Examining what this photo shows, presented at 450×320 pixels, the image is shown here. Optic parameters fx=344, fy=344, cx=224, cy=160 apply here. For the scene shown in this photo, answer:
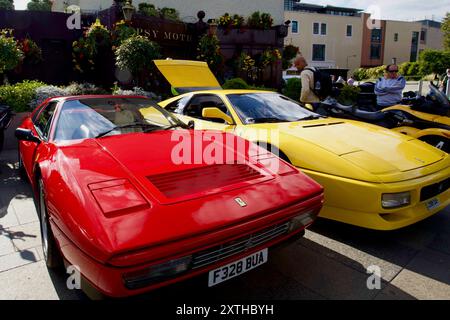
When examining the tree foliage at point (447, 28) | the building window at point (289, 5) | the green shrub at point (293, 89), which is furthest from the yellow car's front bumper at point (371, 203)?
the building window at point (289, 5)

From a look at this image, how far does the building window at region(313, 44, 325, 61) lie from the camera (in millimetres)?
47747

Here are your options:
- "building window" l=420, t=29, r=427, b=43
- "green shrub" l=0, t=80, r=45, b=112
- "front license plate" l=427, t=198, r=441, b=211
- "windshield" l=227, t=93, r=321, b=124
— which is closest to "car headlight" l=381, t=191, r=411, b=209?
"front license plate" l=427, t=198, r=441, b=211

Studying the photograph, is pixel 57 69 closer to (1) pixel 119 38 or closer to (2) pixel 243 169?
(1) pixel 119 38

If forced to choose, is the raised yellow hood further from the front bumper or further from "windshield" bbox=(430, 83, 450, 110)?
the front bumper

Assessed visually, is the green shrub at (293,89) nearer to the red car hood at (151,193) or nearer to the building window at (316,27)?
the red car hood at (151,193)

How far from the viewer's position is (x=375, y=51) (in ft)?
173

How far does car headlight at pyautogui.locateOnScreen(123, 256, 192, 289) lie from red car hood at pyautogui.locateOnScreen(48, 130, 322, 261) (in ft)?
0.41

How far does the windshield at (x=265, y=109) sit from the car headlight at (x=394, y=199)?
1531 mm

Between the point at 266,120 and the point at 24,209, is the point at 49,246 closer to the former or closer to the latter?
the point at 24,209

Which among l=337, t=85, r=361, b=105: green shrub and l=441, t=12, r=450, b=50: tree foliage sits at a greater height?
l=441, t=12, r=450, b=50: tree foliage

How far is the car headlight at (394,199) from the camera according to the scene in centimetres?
274

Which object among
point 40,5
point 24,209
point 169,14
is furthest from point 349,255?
point 40,5
